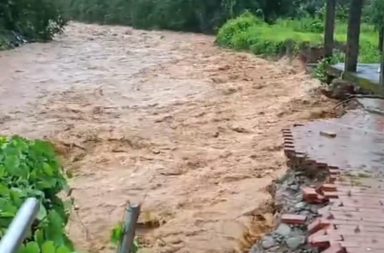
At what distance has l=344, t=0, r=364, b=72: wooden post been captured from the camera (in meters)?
8.38

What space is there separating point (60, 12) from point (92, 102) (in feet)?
36.0

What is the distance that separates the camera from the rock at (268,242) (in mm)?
4414

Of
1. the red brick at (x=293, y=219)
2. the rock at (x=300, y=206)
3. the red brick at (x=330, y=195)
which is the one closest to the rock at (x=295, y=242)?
the red brick at (x=293, y=219)

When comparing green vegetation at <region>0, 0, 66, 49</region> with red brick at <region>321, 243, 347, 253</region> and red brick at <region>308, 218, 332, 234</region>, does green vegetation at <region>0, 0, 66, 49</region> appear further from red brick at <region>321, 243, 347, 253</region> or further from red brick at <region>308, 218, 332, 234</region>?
red brick at <region>321, 243, 347, 253</region>

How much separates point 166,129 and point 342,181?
5.26 metres

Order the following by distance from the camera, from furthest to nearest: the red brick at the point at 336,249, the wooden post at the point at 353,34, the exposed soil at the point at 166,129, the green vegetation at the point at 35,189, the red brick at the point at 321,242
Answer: the wooden post at the point at 353,34 → the exposed soil at the point at 166,129 → the red brick at the point at 321,242 → the red brick at the point at 336,249 → the green vegetation at the point at 35,189

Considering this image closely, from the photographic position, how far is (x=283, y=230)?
4480mm

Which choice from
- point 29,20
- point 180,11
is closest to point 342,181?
point 29,20

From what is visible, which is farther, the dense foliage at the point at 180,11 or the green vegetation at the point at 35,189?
the dense foliage at the point at 180,11

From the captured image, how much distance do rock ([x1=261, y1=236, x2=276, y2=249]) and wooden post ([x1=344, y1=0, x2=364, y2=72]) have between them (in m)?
4.42

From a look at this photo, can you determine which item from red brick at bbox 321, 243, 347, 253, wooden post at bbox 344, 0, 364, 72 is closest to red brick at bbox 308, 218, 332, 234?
red brick at bbox 321, 243, 347, 253

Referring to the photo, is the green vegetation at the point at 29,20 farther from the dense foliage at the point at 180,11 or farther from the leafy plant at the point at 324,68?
the leafy plant at the point at 324,68

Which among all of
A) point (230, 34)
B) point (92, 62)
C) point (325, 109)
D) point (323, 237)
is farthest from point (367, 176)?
point (230, 34)

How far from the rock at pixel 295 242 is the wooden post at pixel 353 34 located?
4579 millimetres
